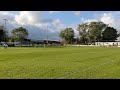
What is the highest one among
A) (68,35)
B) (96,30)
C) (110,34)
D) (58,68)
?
(96,30)

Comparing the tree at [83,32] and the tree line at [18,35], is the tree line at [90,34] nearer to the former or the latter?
the tree at [83,32]

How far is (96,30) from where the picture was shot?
17238 cm

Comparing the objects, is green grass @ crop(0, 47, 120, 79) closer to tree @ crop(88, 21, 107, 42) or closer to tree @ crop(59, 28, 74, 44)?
tree @ crop(88, 21, 107, 42)

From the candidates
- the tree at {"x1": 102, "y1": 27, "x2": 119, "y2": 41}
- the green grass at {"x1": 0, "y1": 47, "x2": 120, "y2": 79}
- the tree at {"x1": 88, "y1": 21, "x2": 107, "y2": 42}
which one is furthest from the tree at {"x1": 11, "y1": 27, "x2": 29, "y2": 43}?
the green grass at {"x1": 0, "y1": 47, "x2": 120, "y2": 79}

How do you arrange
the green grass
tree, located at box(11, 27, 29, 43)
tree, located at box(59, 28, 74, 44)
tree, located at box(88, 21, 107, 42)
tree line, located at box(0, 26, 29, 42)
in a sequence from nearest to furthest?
the green grass < tree line, located at box(0, 26, 29, 42) < tree, located at box(11, 27, 29, 43) < tree, located at box(88, 21, 107, 42) < tree, located at box(59, 28, 74, 44)

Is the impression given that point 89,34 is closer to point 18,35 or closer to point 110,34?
point 110,34

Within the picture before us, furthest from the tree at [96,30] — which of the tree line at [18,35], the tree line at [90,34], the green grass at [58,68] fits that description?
the green grass at [58,68]

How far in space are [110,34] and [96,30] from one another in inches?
386

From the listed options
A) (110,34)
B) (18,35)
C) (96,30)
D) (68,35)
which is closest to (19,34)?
(18,35)

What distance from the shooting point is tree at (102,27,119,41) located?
174m
